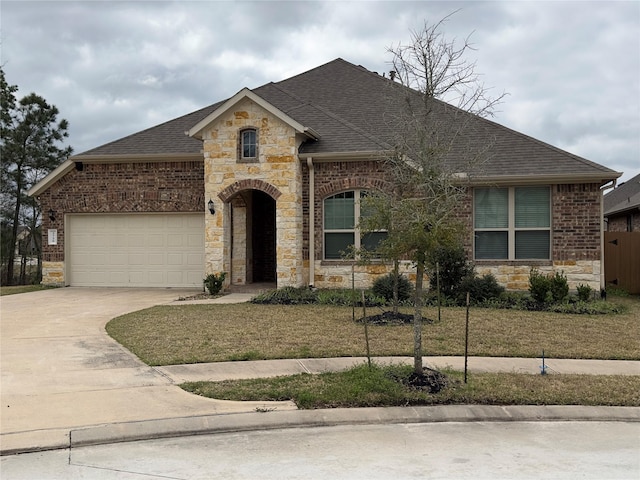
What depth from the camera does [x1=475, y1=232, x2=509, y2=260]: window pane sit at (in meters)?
16.0

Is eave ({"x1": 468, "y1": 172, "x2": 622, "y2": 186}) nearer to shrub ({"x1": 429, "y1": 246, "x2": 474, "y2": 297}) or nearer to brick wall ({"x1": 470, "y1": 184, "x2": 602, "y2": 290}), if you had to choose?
brick wall ({"x1": 470, "y1": 184, "x2": 602, "y2": 290})

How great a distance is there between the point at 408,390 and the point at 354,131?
11304 millimetres

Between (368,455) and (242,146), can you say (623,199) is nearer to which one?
(242,146)

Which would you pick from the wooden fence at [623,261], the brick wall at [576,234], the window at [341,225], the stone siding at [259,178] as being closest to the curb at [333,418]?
the stone siding at [259,178]

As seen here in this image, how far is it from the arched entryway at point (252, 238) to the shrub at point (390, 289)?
4.95 metres

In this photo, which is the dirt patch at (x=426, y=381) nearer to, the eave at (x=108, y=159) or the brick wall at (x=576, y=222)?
the brick wall at (x=576, y=222)

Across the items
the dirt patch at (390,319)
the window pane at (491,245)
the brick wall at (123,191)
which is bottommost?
the dirt patch at (390,319)

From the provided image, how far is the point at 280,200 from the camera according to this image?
51.2ft

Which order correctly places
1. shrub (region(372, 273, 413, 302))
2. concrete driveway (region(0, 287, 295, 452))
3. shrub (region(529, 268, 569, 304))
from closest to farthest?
concrete driveway (region(0, 287, 295, 452)), shrub (region(529, 268, 569, 304)), shrub (region(372, 273, 413, 302))

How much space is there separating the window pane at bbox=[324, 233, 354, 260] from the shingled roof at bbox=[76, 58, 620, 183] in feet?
7.69

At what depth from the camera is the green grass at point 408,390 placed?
6.29m

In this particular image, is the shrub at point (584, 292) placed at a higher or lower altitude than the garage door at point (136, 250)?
lower

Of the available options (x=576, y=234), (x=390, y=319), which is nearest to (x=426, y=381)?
(x=390, y=319)

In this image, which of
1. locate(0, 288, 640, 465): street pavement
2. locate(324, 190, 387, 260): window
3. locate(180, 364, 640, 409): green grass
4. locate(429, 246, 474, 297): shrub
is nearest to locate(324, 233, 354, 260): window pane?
locate(324, 190, 387, 260): window
